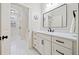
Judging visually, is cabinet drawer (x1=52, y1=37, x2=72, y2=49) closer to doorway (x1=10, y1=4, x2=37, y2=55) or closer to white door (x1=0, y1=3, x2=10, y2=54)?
doorway (x1=10, y1=4, x2=37, y2=55)

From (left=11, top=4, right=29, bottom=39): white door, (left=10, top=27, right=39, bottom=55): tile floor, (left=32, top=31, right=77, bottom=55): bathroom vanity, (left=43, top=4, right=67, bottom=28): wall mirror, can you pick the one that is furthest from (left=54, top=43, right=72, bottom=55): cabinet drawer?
(left=11, top=4, right=29, bottom=39): white door

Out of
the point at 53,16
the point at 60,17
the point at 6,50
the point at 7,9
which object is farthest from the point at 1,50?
the point at 53,16

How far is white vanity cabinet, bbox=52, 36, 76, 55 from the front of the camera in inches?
51.1

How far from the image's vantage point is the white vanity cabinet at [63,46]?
130 cm

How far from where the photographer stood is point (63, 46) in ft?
4.86

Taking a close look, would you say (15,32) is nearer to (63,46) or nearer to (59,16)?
(59,16)

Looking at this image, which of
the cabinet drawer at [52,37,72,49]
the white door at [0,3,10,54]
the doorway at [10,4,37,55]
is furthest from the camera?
the doorway at [10,4,37,55]

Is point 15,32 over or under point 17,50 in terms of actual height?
over

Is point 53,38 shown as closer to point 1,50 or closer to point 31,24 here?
point 1,50

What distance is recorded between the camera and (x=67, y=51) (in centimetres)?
139

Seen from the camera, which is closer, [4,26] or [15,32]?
[4,26]

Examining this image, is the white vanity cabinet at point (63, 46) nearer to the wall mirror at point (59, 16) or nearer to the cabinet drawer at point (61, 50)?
the cabinet drawer at point (61, 50)

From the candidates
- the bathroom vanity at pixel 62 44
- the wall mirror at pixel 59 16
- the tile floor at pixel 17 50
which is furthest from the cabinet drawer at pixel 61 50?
the wall mirror at pixel 59 16

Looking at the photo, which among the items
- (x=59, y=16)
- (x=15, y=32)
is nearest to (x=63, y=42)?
(x=59, y=16)
